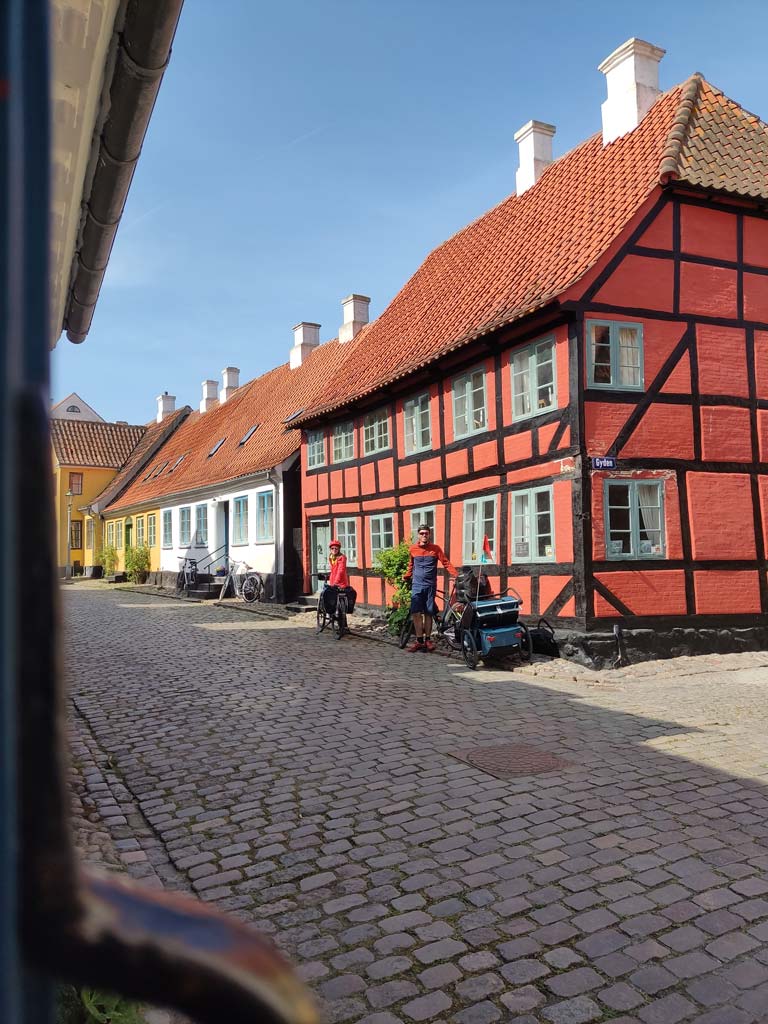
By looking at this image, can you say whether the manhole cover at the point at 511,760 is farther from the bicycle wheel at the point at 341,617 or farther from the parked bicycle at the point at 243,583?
the parked bicycle at the point at 243,583

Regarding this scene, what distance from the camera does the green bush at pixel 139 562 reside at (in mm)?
→ 33000

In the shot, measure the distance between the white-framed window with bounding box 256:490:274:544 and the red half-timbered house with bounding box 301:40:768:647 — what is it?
8483 millimetres

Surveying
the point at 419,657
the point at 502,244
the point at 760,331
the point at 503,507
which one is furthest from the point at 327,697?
the point at 502,244

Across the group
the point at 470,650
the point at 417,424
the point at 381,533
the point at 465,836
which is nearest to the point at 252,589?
the point at 381,533

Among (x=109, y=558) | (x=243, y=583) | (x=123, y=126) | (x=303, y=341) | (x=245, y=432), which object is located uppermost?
(x=303, y=341)

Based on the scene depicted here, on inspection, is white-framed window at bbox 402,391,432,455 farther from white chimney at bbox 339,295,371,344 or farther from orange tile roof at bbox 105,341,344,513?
white chimney at bbox 339,295,371,344

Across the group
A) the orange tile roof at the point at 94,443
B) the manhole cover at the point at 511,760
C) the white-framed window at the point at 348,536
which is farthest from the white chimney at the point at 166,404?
the manhole cover at the point at 511,760

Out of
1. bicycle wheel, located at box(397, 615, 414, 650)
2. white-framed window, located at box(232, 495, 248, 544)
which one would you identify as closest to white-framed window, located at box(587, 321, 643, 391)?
bicycle wheel, located at box(397, 615, 414, 650)

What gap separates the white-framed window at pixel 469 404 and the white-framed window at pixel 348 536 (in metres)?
4.94

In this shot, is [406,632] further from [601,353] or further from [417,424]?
[601,353]

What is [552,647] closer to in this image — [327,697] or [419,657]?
[419,657]

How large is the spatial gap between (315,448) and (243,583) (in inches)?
188

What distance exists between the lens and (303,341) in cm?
2747

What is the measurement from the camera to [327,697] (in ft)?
27.3
